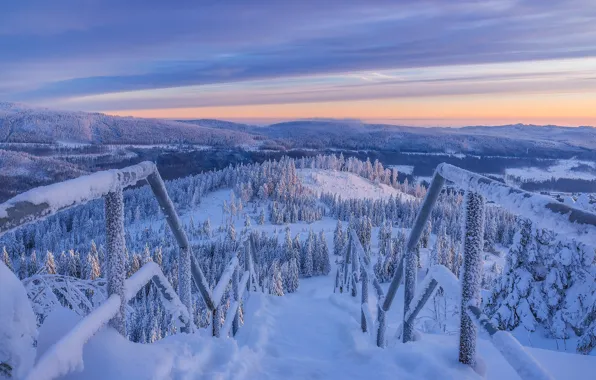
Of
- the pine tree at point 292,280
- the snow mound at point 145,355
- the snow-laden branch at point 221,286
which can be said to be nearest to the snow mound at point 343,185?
the pine tree at point 292,280

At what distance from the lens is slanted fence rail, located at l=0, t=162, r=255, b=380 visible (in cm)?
157

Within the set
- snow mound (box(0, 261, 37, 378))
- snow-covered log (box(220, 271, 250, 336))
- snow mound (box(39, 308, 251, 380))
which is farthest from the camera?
snow-covered log (box(220, 271, 250, 336))

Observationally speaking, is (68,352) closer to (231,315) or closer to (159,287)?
(159,287)

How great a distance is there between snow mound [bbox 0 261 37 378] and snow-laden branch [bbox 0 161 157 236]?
17cm

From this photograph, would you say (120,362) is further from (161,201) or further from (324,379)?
(324,379)

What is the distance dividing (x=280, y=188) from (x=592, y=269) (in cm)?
10820

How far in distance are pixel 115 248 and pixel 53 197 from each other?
789 millimetres

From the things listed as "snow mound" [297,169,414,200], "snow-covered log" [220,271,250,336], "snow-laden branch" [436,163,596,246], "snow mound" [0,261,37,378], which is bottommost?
"snow mound" [297,169,414,200]

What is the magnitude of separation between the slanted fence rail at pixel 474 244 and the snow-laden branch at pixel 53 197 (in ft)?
6.90

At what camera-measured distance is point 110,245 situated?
2.39 metres

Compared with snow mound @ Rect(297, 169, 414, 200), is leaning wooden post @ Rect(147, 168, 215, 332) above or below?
above

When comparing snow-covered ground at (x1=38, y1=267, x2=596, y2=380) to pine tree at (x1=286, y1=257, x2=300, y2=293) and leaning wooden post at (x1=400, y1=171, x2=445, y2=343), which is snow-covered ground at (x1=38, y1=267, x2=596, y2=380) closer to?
leaning wooden post at (x1=400, y1=171, x2=445, y2=343)

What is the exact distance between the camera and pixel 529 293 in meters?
10.6

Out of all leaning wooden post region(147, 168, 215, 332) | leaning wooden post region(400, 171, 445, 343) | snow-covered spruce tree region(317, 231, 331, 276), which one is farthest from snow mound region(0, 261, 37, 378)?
snow-covered spruce tree region(317, 231, 331, 276)
